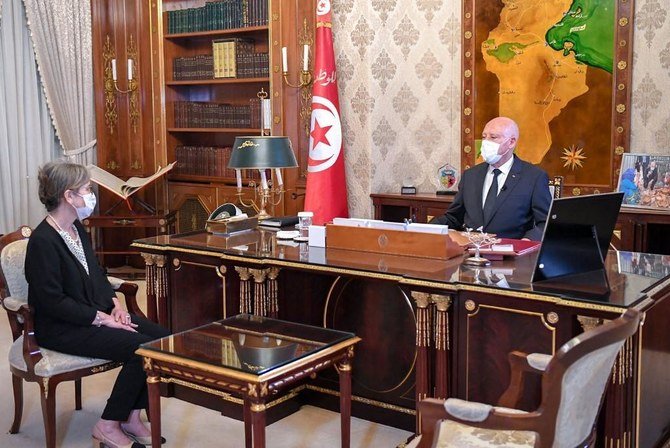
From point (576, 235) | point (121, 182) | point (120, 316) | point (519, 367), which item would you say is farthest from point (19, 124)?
→ point (519, 367)

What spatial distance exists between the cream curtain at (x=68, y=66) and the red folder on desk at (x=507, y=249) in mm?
4725

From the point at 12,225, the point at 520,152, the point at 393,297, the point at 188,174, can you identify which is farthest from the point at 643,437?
the point at 12,225

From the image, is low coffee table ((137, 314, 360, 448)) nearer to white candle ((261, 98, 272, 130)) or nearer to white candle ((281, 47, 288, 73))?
white candle ((261, 98, 272, 130))

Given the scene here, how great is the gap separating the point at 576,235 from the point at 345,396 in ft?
3.49

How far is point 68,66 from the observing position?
698 centimetres

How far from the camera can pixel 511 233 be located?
3.96 m

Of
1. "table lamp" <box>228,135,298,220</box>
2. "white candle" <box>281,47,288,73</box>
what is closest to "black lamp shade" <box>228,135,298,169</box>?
"table lamp" <box>228,135,298,220</box>

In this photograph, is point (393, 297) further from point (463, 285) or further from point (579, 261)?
point (579, 261)

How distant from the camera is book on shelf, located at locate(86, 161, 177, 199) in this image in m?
6.52

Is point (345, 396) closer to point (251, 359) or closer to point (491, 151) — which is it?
point (251, 359)

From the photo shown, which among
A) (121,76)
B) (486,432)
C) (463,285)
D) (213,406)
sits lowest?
(213,406)

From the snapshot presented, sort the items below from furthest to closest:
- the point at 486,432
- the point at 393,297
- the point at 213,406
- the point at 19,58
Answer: the point at 19,58 < the point at 213,406 < the point at 393,297 < the point at 486,432

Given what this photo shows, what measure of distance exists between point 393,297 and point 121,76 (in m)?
4.59

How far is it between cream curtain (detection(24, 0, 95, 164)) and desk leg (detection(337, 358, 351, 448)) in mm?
4800
